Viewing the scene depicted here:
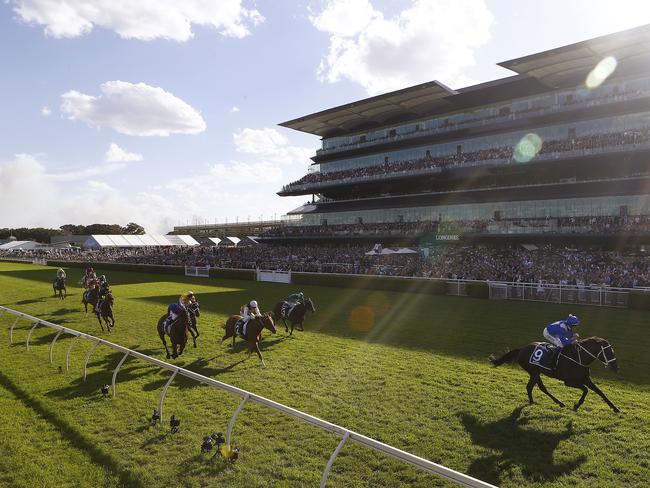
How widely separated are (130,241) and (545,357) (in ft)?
214

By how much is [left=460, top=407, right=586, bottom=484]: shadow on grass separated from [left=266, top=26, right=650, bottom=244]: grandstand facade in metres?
26.4

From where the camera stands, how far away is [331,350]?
448 inches

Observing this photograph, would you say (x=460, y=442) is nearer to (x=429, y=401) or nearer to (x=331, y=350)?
(x=429, y=401)

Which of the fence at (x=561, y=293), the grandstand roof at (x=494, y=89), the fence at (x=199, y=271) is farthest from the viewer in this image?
the fence at (x=199, y=271)

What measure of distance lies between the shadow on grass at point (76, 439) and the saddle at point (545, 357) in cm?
623

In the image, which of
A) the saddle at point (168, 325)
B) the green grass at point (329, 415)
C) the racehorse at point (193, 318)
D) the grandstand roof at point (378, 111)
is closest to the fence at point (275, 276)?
the racehorse at point (193, 318)

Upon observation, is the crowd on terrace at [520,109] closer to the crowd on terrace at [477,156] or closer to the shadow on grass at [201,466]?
the crowd on terrace at [477,156]

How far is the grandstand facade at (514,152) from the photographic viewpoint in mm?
30734

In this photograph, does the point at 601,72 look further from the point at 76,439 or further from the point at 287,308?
the point at 76,439

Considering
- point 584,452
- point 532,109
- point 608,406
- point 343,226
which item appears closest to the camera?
point 584,452

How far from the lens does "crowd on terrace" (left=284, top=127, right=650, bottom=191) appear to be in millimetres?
30000

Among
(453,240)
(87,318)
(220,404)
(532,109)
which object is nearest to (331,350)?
(220,404)

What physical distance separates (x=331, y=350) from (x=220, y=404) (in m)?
4.32

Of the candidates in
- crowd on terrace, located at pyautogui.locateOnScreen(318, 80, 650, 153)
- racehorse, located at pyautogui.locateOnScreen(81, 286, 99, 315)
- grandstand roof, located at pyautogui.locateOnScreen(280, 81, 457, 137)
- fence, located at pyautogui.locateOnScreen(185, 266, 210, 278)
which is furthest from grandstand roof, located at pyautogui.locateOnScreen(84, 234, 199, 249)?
racehorse, located at pyautogui.locateOnScreen(81, 286, 99, 315)
